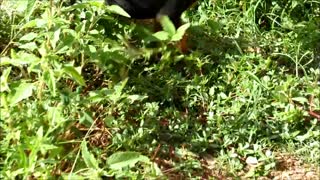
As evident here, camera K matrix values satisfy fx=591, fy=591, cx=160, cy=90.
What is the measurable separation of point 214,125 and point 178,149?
0.24 meters

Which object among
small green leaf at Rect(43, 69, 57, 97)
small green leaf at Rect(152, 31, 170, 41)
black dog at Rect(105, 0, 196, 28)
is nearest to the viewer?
small green leaf at Rect(43, 69, 57, 97)

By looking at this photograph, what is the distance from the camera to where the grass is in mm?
2316

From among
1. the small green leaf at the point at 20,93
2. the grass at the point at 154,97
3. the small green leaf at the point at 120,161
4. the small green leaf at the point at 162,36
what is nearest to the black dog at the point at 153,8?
the grass at the point at 154,97

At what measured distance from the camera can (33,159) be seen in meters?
2.17

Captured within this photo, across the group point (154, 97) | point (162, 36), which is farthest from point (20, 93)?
point (154, 97)

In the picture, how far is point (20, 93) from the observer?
7.49ft

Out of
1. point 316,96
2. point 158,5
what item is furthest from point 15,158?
point 316,96

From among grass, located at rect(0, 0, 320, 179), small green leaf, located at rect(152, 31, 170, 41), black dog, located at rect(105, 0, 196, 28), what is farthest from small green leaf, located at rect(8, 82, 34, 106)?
black dog, located at rect(105, 0, 196, 28)

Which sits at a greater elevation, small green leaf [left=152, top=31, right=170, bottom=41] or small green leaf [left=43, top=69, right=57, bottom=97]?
small green leaf [left=152, top=31, right=170, bottom=41]

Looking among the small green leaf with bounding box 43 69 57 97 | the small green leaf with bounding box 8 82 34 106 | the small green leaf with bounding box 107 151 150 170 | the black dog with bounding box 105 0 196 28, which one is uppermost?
the black dog with bounding box 105 0 196 28

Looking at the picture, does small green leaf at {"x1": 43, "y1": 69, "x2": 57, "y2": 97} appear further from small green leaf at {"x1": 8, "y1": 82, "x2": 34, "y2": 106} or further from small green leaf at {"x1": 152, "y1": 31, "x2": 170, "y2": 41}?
small green leaf at {"x1": 152, "y1": 31, "x2": 170, "y2": 41}

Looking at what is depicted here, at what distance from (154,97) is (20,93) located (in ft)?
2.92

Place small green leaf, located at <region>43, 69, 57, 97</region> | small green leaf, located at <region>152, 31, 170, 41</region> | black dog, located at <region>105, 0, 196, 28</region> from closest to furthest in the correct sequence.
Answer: small green leaf, located at <region>43, 69, 57, 97</region> < small green leaf, located at <region>152, 31, 170, 41</region> < black dog, located at <region>105, 0, 196, 28</region>

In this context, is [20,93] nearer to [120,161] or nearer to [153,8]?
[120,161]
